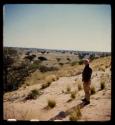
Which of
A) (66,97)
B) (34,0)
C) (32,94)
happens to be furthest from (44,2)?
(32,94)

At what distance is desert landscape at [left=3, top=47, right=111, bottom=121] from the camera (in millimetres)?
5719

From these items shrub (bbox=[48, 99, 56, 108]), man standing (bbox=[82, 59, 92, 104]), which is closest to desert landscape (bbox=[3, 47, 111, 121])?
shrub (bbox=[48, 99, 56, 108])

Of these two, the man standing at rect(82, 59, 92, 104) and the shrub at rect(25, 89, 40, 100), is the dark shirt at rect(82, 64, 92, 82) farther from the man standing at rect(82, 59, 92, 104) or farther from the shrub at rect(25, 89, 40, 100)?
the shrub at rect(25, 89, 40, 100)

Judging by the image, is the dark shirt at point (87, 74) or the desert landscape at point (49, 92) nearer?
the desert landscape at point (49, 92)

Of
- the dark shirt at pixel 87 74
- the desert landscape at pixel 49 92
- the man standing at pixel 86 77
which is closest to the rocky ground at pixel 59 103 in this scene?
the desert landscape at pixel 49 92

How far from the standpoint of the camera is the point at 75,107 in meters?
6.13

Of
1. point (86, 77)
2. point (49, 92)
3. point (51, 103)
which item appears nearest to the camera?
point (86, 77)

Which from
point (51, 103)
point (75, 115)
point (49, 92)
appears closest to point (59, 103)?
point (51, 103)

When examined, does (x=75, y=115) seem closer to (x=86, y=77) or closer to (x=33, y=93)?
(x=86, y=77)

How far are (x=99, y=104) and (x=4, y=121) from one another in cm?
164

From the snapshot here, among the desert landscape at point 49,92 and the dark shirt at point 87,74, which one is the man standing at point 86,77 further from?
the desert landscape at point 49,92

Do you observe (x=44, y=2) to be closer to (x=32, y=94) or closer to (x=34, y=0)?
(x=34, y=0)

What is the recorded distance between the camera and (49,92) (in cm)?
768

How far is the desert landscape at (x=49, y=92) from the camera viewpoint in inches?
225
